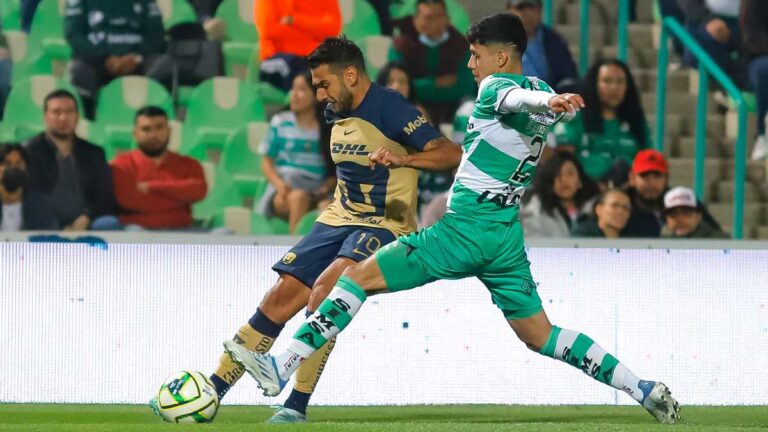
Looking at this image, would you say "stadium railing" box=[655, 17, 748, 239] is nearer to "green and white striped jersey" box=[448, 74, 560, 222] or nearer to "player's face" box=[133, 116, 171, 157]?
"player's face" box=[133, 116, 171, 157]

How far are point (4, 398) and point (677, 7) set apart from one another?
7.14m

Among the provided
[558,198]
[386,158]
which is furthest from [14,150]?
[386,158]

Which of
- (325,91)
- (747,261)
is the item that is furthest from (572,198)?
(325,91)

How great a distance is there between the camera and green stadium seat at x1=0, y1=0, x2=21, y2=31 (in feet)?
40.7

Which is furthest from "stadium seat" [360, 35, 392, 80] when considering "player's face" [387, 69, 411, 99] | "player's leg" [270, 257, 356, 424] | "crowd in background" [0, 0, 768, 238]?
"player's leg" [270, 257, 356, 424]

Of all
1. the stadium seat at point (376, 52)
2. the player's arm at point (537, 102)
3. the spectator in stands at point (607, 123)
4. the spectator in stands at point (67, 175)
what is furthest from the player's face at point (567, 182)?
the player's arm at point (537, 102)

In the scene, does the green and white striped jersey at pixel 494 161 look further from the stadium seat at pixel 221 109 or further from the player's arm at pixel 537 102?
the stadium seat at pixel 221 109

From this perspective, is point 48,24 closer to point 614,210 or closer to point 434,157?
point 614,210

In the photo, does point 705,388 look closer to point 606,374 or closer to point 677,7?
point 606,374

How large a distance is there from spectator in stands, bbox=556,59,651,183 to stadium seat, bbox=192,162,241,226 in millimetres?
2579

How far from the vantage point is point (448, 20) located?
11.8 meters

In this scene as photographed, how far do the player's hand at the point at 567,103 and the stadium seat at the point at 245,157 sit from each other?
6131 mm

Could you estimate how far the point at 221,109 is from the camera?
38.9 ft

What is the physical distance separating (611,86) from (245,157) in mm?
2915
